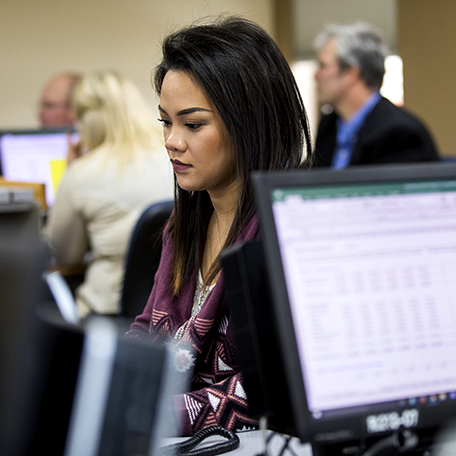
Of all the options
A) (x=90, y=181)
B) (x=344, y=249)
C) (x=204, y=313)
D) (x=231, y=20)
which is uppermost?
(x=231, y=20)

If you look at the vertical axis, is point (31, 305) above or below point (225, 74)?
below

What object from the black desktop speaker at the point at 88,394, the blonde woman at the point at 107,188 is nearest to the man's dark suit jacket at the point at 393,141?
the blonde woman at the point at 107,188

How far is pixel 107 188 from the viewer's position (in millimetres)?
2020

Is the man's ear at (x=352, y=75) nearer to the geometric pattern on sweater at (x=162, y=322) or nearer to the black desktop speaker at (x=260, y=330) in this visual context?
the geometric pattern on sweater at (x=162, y=322)

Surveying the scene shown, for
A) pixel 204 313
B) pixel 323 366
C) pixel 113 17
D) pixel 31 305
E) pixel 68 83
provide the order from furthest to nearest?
pixel 113 17, pixel 68 83, pixel 204 313, pixel 323 366, pixel 31 305

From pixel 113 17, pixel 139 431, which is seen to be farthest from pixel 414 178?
pixel 113 17

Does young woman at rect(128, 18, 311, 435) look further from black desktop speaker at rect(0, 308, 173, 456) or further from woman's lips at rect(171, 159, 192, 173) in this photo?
black desktop speaker at rect(0, 308, 173, 456)

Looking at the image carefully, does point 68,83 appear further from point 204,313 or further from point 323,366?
point 323,366

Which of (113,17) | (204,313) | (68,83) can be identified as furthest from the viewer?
(113,17)

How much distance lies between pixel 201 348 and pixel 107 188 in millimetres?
1236

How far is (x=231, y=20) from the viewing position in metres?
0.98

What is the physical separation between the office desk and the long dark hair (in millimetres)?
292

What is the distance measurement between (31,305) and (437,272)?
384 mm

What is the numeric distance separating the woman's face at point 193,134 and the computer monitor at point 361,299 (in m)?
0.39
